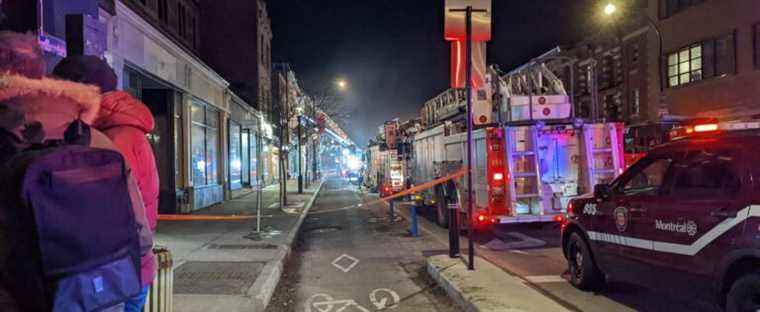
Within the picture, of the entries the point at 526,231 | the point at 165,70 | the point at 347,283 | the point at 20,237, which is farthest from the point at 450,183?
the point at 20,237

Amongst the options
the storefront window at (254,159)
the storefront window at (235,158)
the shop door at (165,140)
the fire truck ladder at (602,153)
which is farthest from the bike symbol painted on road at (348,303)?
the storefront window at (254,159)

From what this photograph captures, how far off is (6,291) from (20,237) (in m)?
0.20

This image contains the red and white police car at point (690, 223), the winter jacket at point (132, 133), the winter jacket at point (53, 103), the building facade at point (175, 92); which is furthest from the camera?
the building facade at point (175, 92)

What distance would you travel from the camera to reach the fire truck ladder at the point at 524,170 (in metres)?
10.5

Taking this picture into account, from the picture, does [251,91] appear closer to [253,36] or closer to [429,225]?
[253,36]

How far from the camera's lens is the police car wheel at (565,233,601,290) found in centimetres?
711

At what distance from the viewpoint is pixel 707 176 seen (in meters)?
5.41

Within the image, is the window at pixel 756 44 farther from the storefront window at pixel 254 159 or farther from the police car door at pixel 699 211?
the storefront window at pixel 254 159

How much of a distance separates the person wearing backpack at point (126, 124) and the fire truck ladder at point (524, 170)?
26.5 feet

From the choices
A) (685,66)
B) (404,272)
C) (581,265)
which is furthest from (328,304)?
(685,66)

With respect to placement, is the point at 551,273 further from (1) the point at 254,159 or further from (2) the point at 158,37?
(1) the point at 254,159

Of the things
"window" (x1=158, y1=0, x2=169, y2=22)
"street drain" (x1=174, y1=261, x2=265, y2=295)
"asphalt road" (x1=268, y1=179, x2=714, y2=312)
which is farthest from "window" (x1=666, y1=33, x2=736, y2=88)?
"street drain" (x1=174, y1=261, x2=265, y2=295)

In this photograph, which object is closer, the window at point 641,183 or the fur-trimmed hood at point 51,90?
the fur-trimmed hood at point 51,90

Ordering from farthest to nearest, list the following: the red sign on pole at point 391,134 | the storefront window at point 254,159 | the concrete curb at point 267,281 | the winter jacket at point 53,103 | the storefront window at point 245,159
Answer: the storefront window at point 254,159
the storefront window at point 245,159
the red sign on pole at point 391,134
the concrete curb at point 267,281
the winter jacket at point 53,103
